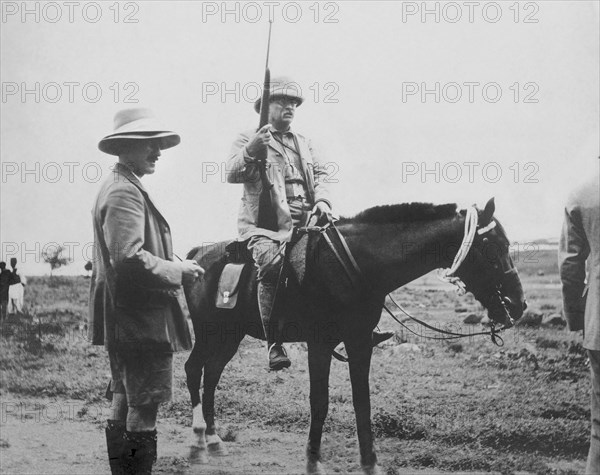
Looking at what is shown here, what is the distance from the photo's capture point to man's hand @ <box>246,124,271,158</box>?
526 cm

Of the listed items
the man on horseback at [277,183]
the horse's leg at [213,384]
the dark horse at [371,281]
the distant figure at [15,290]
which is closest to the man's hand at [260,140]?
the man on horseback at [277,183]

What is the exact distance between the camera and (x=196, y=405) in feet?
18.5

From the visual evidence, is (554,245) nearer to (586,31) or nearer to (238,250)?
(586,31)

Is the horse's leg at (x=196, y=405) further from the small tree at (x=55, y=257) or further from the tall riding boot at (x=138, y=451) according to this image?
the small tree at (x=55, y=257)

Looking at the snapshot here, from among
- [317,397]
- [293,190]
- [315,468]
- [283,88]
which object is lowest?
[315,468]

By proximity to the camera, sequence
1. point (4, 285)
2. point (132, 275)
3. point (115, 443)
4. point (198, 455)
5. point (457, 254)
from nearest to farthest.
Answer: point (132, 275), point (115, 443), point (457, 254), point (198, 455), point (4, 285)

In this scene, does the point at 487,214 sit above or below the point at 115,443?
above

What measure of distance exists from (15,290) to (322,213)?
9.77 feet

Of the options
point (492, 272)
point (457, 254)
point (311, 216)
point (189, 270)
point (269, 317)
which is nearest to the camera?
point (189, 270)

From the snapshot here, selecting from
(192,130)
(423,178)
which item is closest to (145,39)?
(192,130)

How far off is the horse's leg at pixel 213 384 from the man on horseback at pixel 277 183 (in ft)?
1.80

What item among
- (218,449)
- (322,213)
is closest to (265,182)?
(322,213)

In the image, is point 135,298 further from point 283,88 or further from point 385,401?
point 385,401

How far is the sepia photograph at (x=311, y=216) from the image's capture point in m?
5.28
